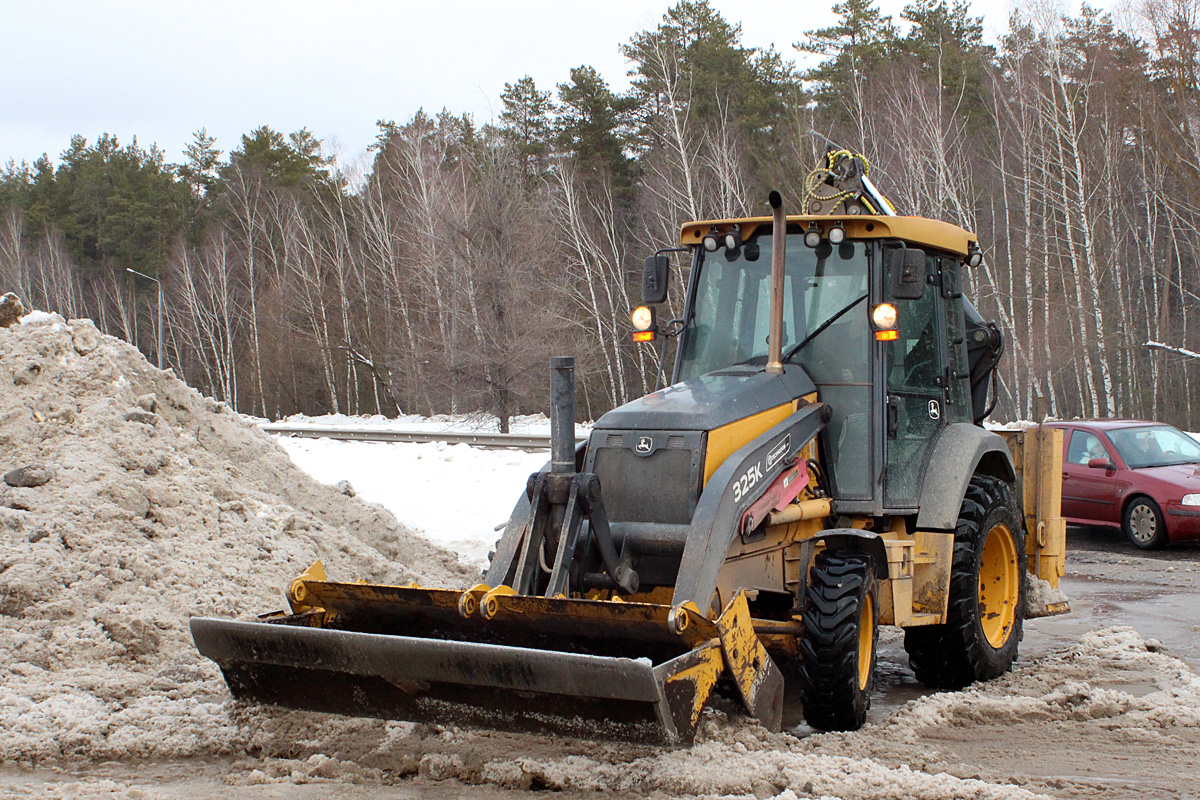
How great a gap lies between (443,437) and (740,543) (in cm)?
1846

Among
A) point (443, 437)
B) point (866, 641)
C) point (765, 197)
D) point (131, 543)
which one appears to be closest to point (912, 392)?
point (866, 641)

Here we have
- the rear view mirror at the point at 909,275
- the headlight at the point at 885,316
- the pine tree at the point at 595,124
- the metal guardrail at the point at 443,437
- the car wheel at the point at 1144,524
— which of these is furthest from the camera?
the pine tree at the point at 595,124

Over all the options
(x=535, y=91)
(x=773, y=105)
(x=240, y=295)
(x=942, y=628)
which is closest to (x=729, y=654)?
(x=942, y=628)

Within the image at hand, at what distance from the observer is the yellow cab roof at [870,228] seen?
20.1 feet

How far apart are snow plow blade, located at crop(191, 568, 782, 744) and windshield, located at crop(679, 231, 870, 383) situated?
1.98 meters

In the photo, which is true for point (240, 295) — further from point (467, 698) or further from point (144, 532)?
point (467, 698)

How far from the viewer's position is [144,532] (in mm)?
7441

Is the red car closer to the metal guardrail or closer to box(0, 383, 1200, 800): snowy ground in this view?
box(0, 383, 1200, 800): snowy ground

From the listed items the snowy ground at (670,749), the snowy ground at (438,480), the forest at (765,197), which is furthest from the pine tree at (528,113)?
the snowy ground at (670,749)

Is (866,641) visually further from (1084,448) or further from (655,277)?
(1084,448)

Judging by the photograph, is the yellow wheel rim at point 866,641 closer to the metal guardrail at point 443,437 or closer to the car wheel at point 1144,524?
the car wheel at point 1144,524

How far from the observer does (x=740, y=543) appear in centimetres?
541

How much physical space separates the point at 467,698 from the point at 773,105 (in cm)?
3350

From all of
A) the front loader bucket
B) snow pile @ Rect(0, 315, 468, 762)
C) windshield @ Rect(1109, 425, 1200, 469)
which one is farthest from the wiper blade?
windshield @ Rect(1109, 425, 1200, 469)
